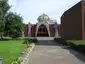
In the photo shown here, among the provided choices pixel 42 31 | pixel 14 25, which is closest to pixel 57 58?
pixel 14 25

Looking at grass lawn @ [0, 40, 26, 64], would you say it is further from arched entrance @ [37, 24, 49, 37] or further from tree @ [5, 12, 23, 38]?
arched entrance @ [37, 24, 49, 37]

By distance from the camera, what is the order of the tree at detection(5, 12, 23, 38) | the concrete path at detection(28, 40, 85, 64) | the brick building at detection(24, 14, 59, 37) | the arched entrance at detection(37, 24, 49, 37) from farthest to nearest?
the arched entrance at detection(37, 24, 49, 37) < the brick building at detection(24, 14, 59, 37) < the tree at detection(5, 12, 23, 38) < the concrete path at detection(28, 40, 85, 64)

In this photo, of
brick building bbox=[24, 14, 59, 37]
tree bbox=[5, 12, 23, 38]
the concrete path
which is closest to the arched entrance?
brick building bbox=[24, 14, 59, 37]

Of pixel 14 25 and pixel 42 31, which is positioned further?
pixel 42 31

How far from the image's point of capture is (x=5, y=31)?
6606cm

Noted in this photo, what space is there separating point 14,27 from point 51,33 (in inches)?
1777

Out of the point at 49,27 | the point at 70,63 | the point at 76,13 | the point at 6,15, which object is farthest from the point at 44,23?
the point at 70,63

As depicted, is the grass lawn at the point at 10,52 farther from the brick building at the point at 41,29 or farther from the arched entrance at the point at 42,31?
the arched entrance at the point at 42,31

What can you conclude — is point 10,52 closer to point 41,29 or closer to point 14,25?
point 14,25

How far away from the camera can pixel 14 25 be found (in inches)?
2537

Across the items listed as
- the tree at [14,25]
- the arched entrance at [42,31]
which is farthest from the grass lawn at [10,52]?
the arched entrance at [42,31]

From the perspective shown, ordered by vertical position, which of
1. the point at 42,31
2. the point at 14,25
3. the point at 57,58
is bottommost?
the point at 57,58

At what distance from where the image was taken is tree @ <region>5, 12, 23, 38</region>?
2534 inches

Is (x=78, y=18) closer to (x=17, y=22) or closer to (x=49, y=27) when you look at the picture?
(x=17, y=22)
